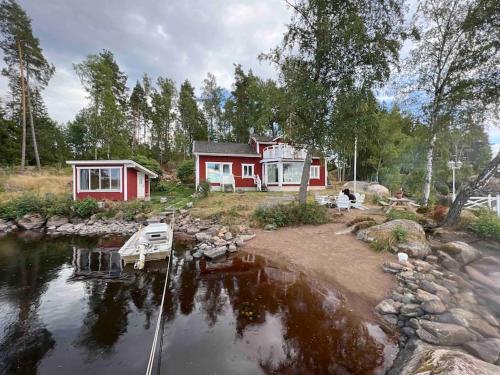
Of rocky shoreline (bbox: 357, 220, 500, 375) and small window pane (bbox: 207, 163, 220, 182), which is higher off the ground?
small window pane (bbox: 207, 163, 220, 182)

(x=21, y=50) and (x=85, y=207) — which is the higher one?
(x=21, y=50)

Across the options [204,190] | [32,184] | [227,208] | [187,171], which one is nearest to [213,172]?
[204,190]

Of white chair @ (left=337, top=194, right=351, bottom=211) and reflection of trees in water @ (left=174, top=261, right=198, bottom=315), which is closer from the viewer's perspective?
reflection of trees in water @ (left=174, top=261, right=198, bottom=315)

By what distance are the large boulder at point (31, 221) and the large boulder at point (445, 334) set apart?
18.0 m

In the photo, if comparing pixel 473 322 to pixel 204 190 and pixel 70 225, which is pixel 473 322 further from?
pixel 70 225

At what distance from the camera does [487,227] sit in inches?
301

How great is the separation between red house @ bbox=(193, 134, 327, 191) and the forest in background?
104 inches

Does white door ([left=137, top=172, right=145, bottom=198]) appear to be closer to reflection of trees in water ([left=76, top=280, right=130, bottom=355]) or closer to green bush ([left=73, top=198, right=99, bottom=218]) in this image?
green bush ([left=73, top=198, right=99, bottom=218])

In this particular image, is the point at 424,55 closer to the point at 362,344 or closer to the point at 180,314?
the point at 362,344

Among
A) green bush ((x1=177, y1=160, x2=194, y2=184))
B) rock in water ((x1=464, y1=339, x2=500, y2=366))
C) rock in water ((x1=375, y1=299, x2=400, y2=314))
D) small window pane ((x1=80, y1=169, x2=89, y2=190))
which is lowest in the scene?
rock in water ((x1=375, y1=299, x2=400, y2=314))

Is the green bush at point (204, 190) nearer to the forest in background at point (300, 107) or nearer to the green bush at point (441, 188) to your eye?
the forest in background at point (300, 107)

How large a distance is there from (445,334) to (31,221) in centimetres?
1869

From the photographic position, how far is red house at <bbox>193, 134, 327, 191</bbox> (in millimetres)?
19594

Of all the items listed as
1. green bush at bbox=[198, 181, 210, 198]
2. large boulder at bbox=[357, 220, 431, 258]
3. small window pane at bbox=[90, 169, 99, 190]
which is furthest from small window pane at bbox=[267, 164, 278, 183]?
small window pane at bbox=[90, 169, 99, 190]
